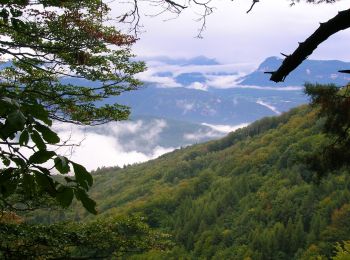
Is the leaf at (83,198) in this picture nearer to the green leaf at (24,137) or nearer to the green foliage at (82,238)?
the green leaf at (24,137)

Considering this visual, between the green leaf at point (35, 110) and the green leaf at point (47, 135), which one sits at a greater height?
the green leaf at point (35, 110)

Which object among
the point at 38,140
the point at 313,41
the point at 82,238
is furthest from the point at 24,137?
the point at 82,238

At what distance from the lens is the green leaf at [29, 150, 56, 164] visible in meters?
1.65

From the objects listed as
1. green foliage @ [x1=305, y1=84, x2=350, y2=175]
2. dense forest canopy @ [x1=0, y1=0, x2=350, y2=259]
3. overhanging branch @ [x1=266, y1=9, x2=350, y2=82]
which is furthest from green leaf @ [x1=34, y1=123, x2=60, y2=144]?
green foliage @ [x1=305, y1=84, x2=350, y2=175]

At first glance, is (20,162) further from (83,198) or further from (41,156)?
(83,198)

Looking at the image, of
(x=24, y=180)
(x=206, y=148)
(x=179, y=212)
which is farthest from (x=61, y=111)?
(x=206, y=148)

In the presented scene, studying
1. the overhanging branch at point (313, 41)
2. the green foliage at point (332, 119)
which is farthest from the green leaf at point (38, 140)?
the green foliage at point (332, 119)

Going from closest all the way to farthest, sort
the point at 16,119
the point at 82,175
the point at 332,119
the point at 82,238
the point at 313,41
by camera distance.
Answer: the point at 16,119
the point at 82,175
the point at 313,41
the point at 82,238
the point at 332,119

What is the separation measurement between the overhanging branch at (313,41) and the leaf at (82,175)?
1.74 meters

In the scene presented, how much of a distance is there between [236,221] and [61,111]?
94552 millimetres

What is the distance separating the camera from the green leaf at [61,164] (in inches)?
66.4

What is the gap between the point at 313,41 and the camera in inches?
115

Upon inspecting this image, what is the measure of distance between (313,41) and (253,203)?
10421 cm

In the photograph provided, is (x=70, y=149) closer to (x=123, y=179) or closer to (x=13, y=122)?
(x=13, y=122)
